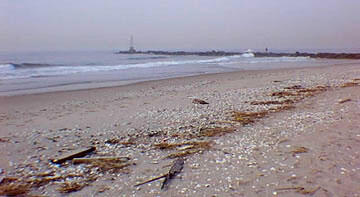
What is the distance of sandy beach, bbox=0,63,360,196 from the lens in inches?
141

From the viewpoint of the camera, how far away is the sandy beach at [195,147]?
358 cm

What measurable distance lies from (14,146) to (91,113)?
3194 mm

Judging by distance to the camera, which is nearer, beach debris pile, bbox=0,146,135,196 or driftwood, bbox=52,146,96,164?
beach debris pile, bbox=0,146,135,196

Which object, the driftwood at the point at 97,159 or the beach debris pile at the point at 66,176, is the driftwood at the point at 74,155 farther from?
the driftwood at the point at 97,159

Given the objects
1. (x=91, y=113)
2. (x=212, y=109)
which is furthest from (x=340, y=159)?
(x=91, y=113)

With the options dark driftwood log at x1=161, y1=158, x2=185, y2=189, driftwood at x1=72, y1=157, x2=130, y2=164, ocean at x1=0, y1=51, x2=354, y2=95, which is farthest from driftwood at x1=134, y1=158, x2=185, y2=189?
ocean at x1=0, y1=51, x2=354, y2=95

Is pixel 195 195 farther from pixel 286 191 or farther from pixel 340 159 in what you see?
pixel 340 159

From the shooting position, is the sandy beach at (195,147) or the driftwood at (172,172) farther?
the driftwood at (172,172)

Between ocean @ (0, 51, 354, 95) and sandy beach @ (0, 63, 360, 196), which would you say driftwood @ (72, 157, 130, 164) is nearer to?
sandy beach @ (0, 63, 360, 196)

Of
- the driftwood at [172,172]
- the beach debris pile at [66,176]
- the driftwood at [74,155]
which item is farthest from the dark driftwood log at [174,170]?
the driftwood at [74,155]

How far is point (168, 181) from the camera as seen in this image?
Result: 3.73 metres

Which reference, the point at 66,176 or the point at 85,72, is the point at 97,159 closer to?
the point at 66,176

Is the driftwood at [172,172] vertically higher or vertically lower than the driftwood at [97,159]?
higher

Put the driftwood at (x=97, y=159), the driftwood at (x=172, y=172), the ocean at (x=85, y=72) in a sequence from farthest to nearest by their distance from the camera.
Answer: the ocean at (x=85, y=72)
the driftwood at (x=97, y=159)
the driftwood at (x=172, y=172)
